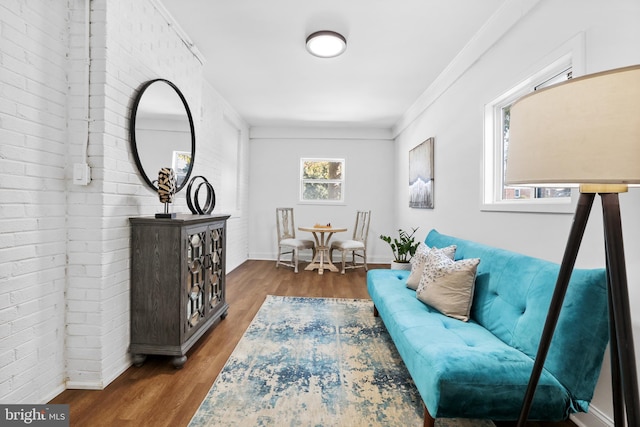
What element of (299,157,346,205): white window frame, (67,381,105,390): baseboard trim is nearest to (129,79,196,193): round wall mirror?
(67,381,105,390): baseboard trim

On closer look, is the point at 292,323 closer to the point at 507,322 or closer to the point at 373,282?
the point at 373,282

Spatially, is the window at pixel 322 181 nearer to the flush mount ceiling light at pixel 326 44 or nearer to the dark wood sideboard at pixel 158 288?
the flush mount ceiling light at pixel 326 44

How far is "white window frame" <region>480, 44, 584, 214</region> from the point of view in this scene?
165cm

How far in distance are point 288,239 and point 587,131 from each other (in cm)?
461

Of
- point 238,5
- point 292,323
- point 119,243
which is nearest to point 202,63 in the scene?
point 238,5

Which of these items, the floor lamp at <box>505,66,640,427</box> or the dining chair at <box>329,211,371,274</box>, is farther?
A: the dining chair at <box>329,211,371,274</box>

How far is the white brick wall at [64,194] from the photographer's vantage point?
4.76 ft

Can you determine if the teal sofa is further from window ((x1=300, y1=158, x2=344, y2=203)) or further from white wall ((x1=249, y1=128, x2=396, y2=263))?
window ((x1=300, y1=158, x2=344, y2=203))

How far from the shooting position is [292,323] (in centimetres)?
276

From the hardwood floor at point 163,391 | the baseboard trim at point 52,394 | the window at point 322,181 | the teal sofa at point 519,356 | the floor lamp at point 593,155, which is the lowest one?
the hardwood floor at point 163,391

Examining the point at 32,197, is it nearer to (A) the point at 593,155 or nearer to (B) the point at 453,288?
(A) the point at 593,155

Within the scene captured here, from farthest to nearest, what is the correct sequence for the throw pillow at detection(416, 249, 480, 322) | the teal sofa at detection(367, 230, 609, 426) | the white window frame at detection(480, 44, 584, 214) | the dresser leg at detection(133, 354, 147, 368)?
the dresser leg at detection(133, 354, 147, 368)
the throw pillow at detection(416, 249, 480, 322)
the white window frame at detection(480, 44, 584, 214)
the teal sofa at detection(367, 230, 609, 426)

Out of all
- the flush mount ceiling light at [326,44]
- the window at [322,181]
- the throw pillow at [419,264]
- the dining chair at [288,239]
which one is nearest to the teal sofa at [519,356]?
the throw pillow at [419,264]

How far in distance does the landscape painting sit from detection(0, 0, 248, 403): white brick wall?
119 inches
